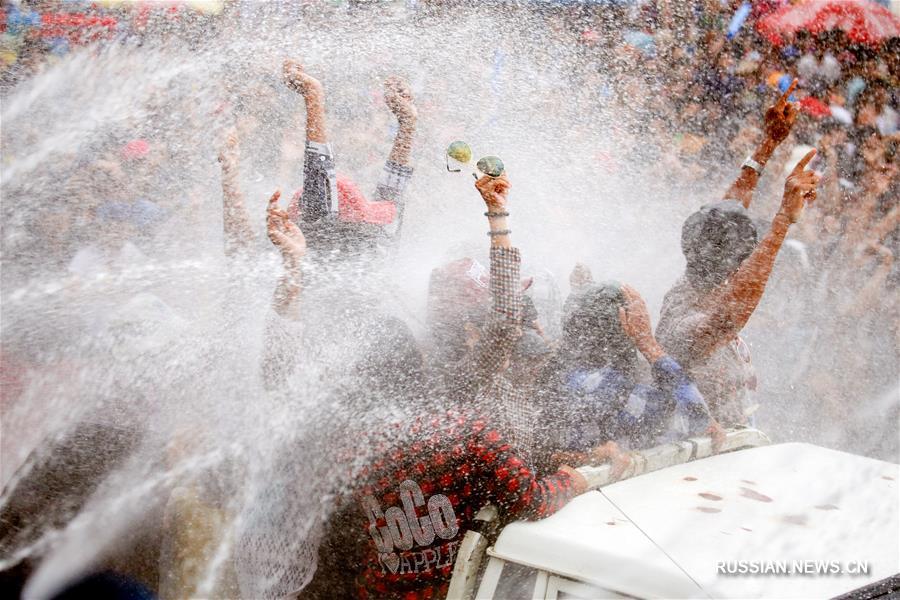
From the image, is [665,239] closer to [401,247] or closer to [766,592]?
[401,247]

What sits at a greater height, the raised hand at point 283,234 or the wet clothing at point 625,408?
the raised hand at point 283,234

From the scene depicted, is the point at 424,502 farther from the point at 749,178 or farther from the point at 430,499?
the point at 749,178

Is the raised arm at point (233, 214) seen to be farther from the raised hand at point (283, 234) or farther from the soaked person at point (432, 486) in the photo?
the soaked person at point (432, 486)

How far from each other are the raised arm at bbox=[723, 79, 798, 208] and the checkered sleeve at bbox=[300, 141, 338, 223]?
1595 millimetres

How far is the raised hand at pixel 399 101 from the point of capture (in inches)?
117

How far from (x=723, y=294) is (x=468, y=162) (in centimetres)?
93

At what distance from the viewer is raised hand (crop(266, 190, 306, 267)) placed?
224cm

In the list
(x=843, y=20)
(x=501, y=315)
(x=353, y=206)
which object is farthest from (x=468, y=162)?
(x=843, y=20)

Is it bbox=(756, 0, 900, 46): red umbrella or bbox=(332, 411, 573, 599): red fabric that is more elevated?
bbox=(756, 0, 900, 46): red umbrella

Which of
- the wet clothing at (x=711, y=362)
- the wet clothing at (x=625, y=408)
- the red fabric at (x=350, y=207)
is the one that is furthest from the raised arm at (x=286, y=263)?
the wet clothing at (x=711, y=362)

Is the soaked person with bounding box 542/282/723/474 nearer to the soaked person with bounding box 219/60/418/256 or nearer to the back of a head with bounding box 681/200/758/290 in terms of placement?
the back of a head with bounding box 681/200/758/290

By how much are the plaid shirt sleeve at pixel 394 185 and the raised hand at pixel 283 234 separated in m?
0.70

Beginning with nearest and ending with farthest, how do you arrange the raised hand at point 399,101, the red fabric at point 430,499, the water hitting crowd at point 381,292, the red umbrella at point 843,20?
the red fabric at point 430,499, the water hitting crowd at point 381,292, the raised hand at point 399,101, the red umbrella at point 843,20

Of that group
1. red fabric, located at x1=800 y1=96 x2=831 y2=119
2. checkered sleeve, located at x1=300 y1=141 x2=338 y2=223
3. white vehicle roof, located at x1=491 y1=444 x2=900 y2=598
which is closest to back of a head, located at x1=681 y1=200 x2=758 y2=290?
white vehicle roof, located at x1=491 y1=444 x2=900 y2=598
